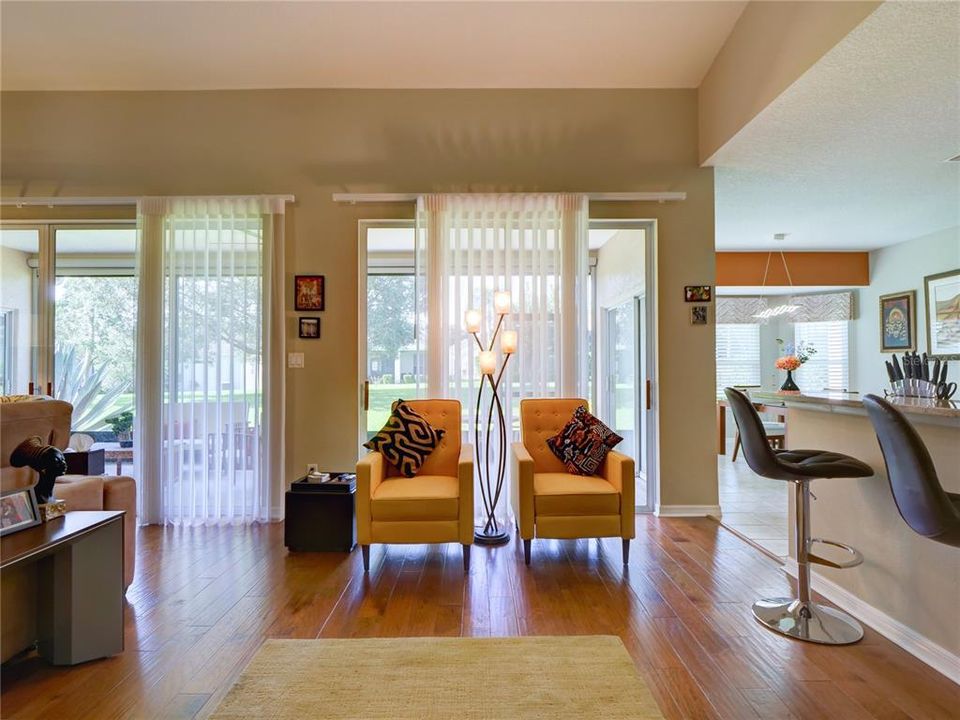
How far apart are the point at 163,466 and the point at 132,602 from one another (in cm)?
154

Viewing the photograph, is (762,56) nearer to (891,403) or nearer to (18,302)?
(891,403)

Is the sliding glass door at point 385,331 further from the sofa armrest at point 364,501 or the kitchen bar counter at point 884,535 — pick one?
the kitchen bar counter at point 884,535

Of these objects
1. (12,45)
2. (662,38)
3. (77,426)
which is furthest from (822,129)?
(77,426)

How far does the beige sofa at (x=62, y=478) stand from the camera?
6.16 ft

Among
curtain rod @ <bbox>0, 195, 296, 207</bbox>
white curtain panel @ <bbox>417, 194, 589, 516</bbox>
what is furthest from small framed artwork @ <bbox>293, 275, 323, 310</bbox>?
white curtain panel @ <bbox>417, 194, 589, 516</bbox>

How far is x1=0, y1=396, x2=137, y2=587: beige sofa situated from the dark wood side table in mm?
858

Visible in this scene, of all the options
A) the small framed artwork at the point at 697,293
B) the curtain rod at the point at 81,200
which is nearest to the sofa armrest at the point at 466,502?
the small framed artwork at the point at 697,293

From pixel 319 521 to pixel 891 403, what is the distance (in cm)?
302

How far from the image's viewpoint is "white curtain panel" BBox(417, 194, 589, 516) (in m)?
3.72

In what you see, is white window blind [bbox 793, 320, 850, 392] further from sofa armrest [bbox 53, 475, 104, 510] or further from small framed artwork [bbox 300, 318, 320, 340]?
sofa armrest [bbox 53, 475, 104, 510]

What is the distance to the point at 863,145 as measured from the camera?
11.1 feet

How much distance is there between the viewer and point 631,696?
1.70m

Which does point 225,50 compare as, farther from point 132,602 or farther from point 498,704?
point 498,704

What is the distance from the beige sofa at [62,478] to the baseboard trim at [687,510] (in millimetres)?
3478
